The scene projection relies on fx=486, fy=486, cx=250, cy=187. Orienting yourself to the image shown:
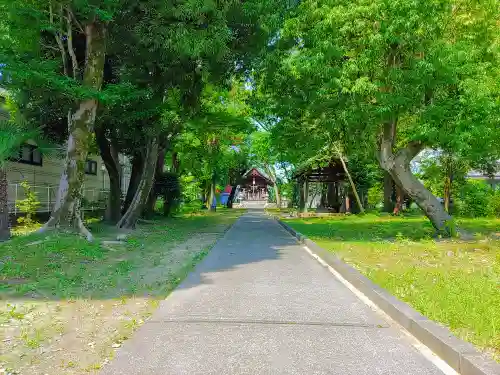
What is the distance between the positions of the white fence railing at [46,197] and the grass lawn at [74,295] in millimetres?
7325

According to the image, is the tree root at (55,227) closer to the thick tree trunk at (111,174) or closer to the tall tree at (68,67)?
the tall tree at (68,67)

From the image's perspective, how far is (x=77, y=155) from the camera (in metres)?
14.0

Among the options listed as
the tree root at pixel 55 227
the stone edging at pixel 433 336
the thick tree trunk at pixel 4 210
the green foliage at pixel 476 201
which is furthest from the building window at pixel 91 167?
the green foliage at pixel 476 201

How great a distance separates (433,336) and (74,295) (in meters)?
4.92

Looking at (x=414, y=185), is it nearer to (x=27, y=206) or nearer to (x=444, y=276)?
(x=444, y=276)

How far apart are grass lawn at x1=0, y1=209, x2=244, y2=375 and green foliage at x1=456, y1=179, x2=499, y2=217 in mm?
23576

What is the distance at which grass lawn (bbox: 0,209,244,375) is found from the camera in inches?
181

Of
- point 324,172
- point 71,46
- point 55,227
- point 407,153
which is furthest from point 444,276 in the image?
point 324,172

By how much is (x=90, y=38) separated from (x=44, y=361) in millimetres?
12059

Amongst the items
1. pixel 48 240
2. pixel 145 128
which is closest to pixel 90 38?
pixel 145 128

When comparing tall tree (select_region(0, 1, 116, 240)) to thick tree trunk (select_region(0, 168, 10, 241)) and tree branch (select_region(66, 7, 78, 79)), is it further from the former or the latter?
thick tree trunk (select_region(0, 168, 10, 241))

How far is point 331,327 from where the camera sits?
5633mm

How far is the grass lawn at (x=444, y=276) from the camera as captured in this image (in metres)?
5.25

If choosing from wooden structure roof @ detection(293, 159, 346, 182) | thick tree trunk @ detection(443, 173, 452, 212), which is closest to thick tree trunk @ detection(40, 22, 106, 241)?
wooden structure roof @ detection(293, 159, 346, 182)
